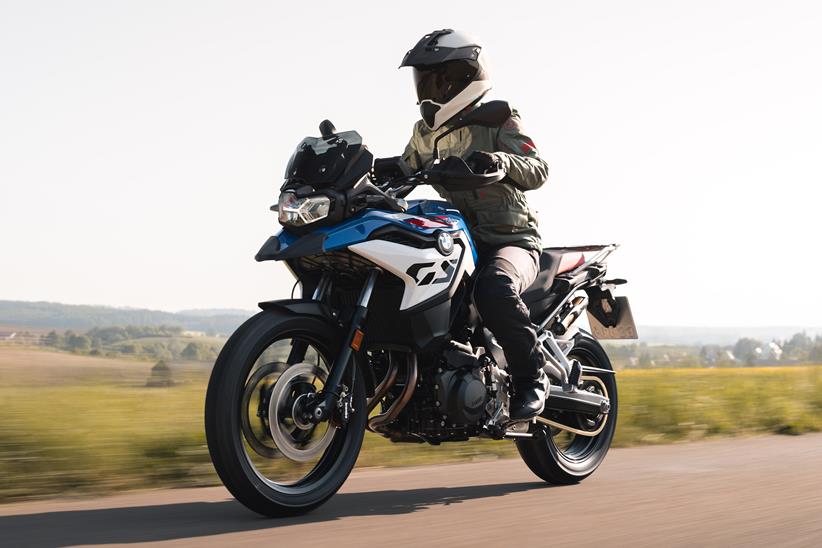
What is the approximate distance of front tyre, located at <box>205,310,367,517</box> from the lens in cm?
456

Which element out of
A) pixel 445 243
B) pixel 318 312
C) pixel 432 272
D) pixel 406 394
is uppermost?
pixel 445 243

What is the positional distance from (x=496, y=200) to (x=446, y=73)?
69cm

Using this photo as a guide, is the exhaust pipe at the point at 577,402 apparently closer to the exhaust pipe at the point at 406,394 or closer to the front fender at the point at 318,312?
the exhaust pipe at the point at 406,394

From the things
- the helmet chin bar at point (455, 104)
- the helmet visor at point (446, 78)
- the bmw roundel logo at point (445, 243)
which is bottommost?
the bmw roundel logo at point (445, 243)

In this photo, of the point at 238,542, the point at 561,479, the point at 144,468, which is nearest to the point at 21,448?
the point at 144,468

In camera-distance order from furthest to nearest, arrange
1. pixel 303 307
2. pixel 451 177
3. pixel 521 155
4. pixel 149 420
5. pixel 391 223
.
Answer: pixel 149 420, pixel 521 155, pixel 451 177, pixel 391 223, pixel 303 307

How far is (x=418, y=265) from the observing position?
16.9ft

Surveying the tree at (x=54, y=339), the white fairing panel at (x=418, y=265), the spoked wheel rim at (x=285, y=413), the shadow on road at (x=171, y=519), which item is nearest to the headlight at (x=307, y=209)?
the white fairing panel at (x=418, y=265)

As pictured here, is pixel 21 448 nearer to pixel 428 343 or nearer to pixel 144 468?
pixel 144 468

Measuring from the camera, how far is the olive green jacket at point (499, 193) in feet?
18.9

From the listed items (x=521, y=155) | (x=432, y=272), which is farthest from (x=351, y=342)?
(x=521, y=155)

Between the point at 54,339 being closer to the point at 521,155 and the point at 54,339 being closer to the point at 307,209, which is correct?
the point at 521,155

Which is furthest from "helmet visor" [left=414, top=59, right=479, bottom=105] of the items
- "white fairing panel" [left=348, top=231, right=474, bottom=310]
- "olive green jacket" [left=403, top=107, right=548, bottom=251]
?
"white fairing panel" [left=348, top=231, right=474, bottom=310]

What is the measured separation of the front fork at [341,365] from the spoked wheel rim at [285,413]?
0.20ft
